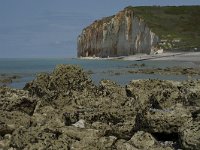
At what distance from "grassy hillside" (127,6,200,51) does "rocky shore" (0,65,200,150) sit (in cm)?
8281

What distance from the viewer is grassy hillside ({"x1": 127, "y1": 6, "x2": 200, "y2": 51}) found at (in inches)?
4070

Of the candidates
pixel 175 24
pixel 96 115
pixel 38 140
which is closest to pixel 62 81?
pixel 96 115

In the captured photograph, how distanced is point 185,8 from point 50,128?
12198 centimetres

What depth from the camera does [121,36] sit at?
11956 cm

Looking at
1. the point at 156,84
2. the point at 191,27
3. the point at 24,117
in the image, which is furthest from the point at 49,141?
the point at 191,27

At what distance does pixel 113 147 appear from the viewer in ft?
31.1

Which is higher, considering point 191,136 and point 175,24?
point 175,24

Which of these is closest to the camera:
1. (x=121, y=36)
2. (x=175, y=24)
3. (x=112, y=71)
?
(x=112, y=71)

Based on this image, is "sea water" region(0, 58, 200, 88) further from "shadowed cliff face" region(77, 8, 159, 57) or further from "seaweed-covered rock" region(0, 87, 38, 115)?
"shadowed cliff face" region(77, 8, 159, 57)

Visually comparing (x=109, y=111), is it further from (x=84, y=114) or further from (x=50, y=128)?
(x=50, y=128)

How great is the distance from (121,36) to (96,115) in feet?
354

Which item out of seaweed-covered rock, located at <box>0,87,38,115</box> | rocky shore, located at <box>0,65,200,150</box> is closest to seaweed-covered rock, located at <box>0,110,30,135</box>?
rocky shore, located at <box>0,65,200,150</box>

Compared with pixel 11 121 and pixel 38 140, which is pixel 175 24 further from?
pixel 38 140

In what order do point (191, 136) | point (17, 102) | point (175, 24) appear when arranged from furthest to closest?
point (175, 24) → point (17, 102) → point (191, 136)
